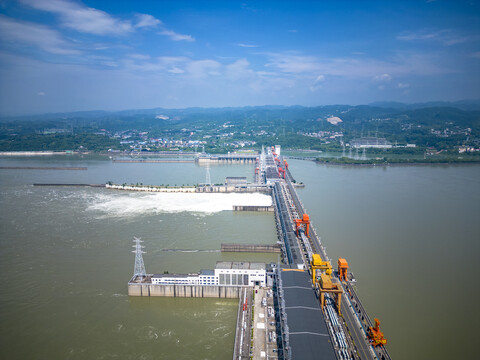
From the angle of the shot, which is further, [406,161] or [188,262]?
[406,161]

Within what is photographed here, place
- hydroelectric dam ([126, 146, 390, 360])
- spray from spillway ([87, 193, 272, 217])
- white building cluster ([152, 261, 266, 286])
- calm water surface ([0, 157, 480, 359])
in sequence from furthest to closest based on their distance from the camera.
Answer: spray from spillway ([87, 193, 272, 217]) → white building cluster ([152, 261, 266, 286]) → calm water surface ([0, 157, 480, 359]) → hydroelectric dam ([126, 146, 390, 360])

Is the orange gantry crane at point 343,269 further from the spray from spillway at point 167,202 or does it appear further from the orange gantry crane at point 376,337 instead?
the spray from spillway at point 167,202

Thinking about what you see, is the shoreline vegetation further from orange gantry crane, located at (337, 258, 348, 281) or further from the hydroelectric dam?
orange gantry crane, located at (337, 258, 348, 281)

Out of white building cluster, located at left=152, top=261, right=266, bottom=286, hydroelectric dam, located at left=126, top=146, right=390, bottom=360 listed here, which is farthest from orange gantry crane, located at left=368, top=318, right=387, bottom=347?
white building cluster, located at left=152, top=261, right=266, bottom=286

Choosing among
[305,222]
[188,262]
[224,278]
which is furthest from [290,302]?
[305,222]

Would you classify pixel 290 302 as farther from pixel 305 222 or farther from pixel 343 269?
pixel 305 222

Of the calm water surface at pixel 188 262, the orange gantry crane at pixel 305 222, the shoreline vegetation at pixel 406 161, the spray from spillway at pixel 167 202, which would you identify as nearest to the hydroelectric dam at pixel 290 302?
the calm water surface at pixel 188 262
